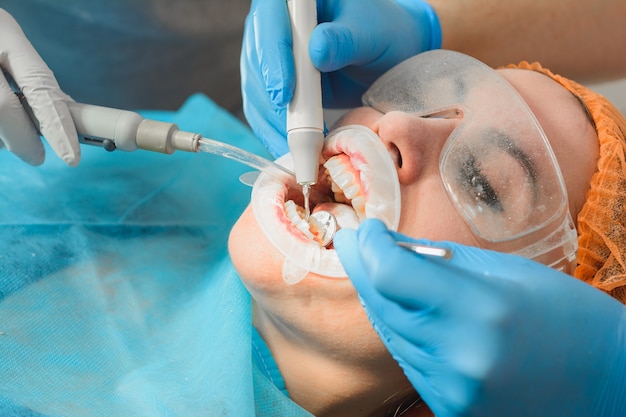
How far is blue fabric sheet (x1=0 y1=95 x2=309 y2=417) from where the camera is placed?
1.21 meters

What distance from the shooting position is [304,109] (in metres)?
1.24

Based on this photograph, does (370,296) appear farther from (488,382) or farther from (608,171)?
(608,171)

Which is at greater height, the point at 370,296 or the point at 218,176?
the point at 370,296

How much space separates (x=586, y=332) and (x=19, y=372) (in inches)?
42.4

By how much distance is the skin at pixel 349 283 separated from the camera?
1.16 metres

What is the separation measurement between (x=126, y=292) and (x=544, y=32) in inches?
61.6

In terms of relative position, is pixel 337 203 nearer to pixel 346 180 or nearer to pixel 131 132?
pixel 346 180

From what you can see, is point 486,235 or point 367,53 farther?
point 367,53

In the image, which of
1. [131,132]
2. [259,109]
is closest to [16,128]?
[131,132]

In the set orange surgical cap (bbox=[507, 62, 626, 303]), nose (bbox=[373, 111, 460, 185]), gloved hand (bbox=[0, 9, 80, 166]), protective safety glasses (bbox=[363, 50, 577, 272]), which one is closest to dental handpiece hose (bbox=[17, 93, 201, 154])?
gloved hand (bbox=[0, 9, 80, 166])

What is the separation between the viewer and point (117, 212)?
1.72 m

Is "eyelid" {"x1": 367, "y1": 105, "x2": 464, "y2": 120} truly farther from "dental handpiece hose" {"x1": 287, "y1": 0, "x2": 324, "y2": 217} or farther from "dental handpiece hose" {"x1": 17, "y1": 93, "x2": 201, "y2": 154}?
"dental handpiece hose" {"x1": 17, "y1": 93, "x2": 201, "y2": 154}

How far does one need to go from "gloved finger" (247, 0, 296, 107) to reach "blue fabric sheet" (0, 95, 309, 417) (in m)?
0.49

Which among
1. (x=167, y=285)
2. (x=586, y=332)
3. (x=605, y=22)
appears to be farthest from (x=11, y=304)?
(x=605, y=22)
